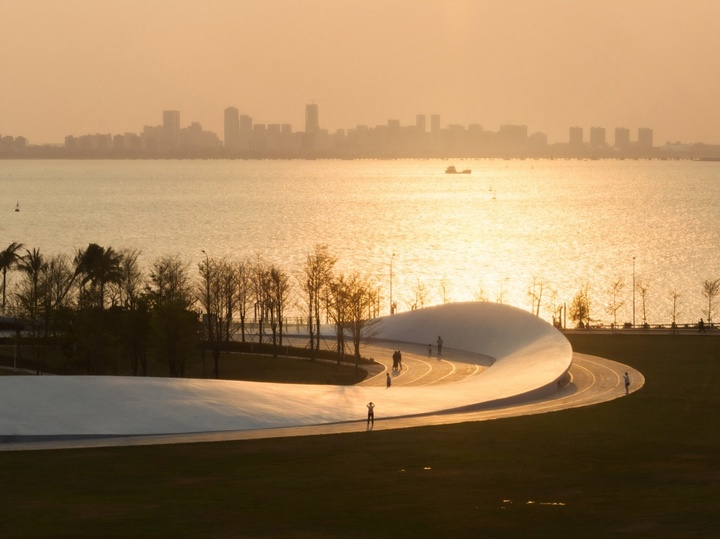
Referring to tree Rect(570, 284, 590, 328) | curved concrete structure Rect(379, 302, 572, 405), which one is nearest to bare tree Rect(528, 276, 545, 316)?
tree Rect(570, 284, 590, 328)

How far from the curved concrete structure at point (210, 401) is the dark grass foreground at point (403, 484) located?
2667 millimetres

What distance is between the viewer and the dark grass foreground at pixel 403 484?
24156 mm

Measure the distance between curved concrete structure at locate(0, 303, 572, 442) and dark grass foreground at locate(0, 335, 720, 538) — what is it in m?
2.67

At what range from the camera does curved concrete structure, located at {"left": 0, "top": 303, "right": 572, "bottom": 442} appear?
3544 cm

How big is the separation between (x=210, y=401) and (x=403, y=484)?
11785 mm

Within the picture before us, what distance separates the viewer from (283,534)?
2348 centimetres

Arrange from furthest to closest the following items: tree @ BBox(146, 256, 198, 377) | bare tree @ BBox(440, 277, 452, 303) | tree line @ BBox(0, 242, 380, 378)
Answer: bare tree @ BBox(440, 277, 452, 303) < tree line @ BBox(0, 242, 380, 378) < tree @ BBox(146, 256, 198, 377)

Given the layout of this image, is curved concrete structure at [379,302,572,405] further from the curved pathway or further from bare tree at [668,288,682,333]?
bare tree at [668,288,682,333]

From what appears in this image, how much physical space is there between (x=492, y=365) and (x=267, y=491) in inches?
1070

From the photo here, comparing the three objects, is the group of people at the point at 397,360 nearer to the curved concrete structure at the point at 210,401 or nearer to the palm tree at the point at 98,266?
the curved concrete structure at the point at 210,401

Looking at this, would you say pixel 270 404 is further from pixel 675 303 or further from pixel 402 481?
pixel 675 303

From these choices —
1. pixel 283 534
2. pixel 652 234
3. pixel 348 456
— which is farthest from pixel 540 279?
A: pixel 283 534

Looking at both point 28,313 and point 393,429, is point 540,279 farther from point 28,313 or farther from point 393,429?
point 393,429

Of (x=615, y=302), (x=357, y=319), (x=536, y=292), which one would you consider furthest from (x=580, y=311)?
(x=357, y=319)
